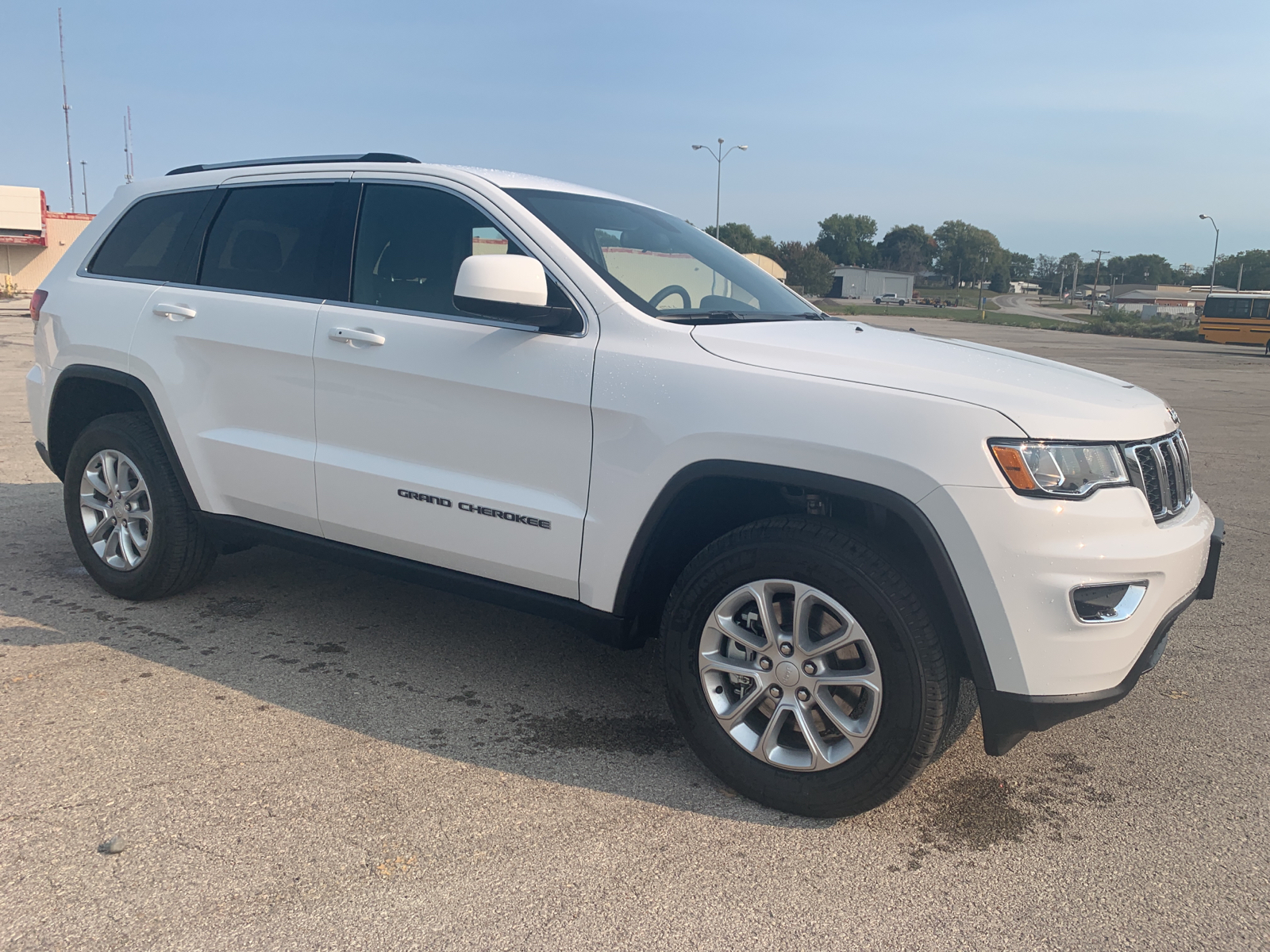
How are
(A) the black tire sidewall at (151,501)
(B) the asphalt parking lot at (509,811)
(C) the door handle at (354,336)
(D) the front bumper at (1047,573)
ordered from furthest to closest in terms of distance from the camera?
(A) the black tire sidewall at (151,501) → (C) the door handle at (354,336) → (D) the front bumper at (1047,573) → (B) the asphalt parking lot at (509,811)

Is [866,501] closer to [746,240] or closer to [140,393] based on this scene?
[140,393]

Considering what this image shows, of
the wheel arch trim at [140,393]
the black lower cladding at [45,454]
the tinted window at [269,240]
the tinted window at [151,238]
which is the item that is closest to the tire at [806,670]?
the tinted window at [269,240]

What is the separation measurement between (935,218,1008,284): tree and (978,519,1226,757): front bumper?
576 feet

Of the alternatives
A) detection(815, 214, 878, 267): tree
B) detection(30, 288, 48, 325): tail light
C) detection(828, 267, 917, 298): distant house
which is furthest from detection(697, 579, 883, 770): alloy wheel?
detection(815, 214, 878, 267): tree

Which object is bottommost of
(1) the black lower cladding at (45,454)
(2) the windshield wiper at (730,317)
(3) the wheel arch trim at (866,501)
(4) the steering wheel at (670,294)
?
(1) the black lower cladding at (45,454)

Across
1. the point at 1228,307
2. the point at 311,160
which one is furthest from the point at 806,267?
the point at 311,160

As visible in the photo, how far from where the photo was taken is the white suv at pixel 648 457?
8.61 ft

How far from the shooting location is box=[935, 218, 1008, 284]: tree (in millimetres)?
169000

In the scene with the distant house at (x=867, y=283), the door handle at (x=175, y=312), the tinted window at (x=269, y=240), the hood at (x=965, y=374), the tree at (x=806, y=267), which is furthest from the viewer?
the distant house at (x=867, y=283)

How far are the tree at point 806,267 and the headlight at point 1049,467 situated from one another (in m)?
98.5

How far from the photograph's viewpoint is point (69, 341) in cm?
451

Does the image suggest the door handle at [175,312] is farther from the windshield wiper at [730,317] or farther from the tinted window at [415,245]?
the windshield wiper at [730,317]

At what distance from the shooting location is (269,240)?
405 cm

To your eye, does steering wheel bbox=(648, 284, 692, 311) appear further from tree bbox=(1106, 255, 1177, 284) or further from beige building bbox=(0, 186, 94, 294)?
tree bbox=(1106, 255, 1177, 284)
